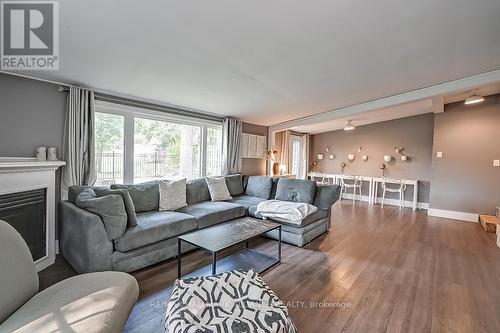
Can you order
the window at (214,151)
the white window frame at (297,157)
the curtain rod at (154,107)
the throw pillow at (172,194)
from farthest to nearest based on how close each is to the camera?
the white window frame at (297,157) → the window at (214,151) → the throw pillow at (172,194) → the curtain rod at (154,107)

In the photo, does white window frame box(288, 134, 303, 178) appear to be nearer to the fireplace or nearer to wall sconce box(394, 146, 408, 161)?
wall sconce box(394, 146, 408, 161)

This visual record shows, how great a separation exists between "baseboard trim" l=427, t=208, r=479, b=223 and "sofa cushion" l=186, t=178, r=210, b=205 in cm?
483

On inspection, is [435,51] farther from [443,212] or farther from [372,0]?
[443,212]

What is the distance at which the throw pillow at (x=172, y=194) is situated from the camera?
3.20 meters

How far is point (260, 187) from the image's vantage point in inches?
175

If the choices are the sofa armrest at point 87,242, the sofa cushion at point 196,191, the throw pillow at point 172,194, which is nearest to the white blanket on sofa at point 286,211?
the sofa cushion at point 196,191

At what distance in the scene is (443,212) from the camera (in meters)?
4.90

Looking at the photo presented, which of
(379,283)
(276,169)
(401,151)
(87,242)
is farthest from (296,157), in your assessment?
(87,242)

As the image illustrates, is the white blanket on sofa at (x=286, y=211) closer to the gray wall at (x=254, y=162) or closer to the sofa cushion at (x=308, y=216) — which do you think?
the sofa cushion at (x=308, y=216)

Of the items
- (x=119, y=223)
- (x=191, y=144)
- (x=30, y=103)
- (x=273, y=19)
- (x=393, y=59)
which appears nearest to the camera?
(x=273, y=19)

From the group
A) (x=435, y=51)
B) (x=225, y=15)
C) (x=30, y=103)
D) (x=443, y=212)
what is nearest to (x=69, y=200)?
(x=30, y=103)

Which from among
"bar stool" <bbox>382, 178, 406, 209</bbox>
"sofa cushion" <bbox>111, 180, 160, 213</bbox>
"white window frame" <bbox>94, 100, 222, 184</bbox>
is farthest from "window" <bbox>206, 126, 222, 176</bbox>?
"bar stool" <bbox>382, 178, 406, 209</bbox>

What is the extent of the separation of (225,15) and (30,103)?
2379mm

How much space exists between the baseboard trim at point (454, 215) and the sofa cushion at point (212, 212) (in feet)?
14.1
